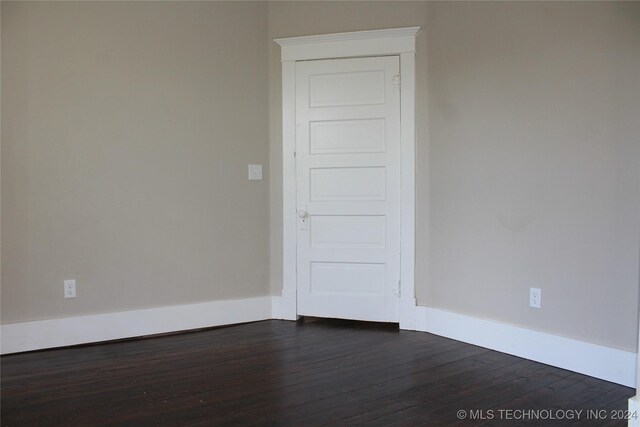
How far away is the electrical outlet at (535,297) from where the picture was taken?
109 inches

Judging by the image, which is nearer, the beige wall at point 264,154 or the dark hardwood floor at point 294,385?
the dark hardwood floor at point 294,385

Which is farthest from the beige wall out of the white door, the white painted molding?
the white painted molding

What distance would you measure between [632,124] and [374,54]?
5.92ft

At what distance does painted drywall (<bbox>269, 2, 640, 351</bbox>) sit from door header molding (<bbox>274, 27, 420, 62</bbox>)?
0.07 metres

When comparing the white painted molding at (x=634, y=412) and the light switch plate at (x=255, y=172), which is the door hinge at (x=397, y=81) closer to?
the light switch plate at (x=255, y=172)

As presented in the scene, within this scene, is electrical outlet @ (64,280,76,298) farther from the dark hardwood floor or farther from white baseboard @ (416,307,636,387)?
white baseboard @ (416,307,636,387)

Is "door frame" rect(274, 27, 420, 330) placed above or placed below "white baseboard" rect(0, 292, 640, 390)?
above

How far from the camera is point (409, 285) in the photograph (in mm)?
3457

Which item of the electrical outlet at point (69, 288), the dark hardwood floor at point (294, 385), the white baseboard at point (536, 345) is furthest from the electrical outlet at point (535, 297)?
the electrical outlet at point (69, 288)

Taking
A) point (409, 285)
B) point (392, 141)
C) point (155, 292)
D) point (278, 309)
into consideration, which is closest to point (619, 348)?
point (409, 285)

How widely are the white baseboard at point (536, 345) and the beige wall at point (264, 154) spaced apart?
0.07 meters

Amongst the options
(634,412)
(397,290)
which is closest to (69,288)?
(397,290)

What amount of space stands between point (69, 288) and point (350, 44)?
104 inches

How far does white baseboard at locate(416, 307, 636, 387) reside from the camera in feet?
7.96
